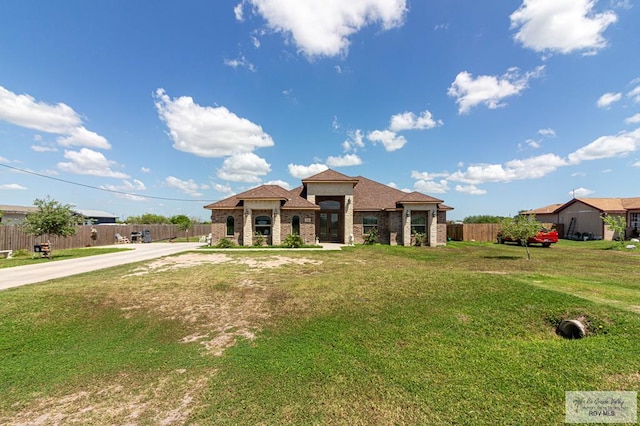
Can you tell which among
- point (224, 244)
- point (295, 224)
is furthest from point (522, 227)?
point (224, 244)

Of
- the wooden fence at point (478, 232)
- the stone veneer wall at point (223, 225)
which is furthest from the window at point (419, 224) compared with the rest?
the stone veneer wall at point (223, 225)

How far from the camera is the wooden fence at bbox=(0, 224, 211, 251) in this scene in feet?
57.2

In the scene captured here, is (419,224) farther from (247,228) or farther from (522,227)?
(247,228)

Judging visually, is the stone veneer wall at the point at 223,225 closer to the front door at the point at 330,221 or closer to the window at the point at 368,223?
the front door at the point at 330,221

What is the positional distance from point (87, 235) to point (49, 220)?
9.94m

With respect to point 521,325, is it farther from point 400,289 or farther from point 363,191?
point 363,191

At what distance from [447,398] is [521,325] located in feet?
11.3


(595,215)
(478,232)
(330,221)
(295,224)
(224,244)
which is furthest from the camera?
(595,215)

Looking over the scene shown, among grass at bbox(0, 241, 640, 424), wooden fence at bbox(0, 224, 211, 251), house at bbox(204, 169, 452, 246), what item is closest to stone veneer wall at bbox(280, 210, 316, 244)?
house at bbox(204, 169, 452, 246)

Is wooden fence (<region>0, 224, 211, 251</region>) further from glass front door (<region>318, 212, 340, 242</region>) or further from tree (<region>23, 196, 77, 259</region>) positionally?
glass front door (<region>318, 212, 340, 242</region>)

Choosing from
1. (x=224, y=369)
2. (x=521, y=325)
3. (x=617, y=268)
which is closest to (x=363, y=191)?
(x=617, y=268)

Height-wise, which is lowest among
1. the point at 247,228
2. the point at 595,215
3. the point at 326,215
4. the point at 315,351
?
the point at 315,351

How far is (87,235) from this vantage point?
23.5 m

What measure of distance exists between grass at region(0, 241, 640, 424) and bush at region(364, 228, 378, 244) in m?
14.4
